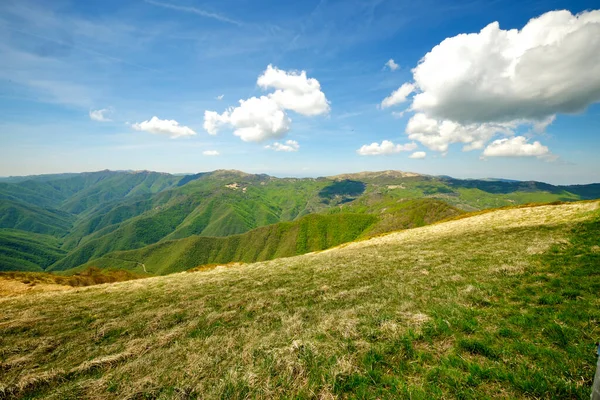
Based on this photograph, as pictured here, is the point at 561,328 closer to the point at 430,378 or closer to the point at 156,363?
the point at 430,378

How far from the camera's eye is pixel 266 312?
49.7ft

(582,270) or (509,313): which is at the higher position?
(582,270)

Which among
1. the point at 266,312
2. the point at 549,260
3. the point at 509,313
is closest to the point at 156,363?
the point at 266,312

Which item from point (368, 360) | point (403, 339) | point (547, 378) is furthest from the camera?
point (403, 339)

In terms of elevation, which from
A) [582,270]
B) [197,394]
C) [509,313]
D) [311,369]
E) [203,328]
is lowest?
[203,328]

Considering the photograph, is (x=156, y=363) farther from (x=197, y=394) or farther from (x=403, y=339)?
(x=403, y=339)

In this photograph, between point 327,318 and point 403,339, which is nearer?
point 403,339

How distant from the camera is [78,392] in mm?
8828

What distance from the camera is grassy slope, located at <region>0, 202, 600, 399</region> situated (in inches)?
303

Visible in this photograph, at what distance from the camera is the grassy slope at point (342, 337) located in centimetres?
768

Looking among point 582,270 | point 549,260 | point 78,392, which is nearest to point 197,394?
point 78,392

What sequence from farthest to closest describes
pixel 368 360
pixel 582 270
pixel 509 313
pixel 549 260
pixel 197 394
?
pixel 549 260 < pixel 582 270 < pixel 509 313 < pixel 368 360 < pixel 197 394

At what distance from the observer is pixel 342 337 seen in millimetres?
10625

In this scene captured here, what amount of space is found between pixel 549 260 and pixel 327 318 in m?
17.6
